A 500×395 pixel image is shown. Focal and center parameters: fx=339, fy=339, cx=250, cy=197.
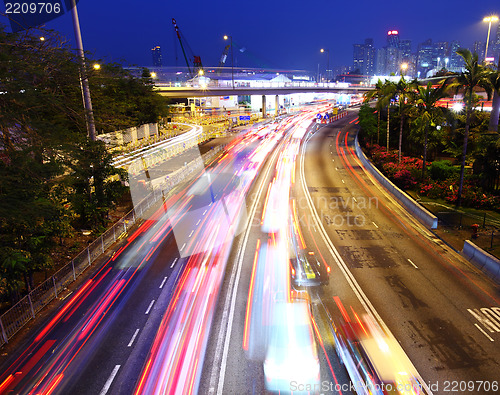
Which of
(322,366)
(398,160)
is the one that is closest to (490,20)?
(398,160)

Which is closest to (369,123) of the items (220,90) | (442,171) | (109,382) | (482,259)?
(442,171)

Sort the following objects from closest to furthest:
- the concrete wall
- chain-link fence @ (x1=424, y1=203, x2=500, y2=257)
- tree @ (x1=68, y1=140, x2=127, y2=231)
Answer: chain-link fence @ (x1=424, y1=203, x2=500, y2=257) → tree @ (x1=68, y1=140, x2=127, y2=231) → the concrete wall

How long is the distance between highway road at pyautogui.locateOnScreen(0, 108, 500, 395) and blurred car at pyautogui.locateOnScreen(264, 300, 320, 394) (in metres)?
0.04

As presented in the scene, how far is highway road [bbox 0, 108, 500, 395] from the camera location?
1015 centimetres

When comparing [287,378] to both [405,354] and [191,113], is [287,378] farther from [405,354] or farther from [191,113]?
[191,113]

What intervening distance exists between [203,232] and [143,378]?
11738 mm

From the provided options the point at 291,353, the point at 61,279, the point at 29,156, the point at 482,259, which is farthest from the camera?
the point at 482,259

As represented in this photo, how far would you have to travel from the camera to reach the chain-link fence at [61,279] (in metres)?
12.2

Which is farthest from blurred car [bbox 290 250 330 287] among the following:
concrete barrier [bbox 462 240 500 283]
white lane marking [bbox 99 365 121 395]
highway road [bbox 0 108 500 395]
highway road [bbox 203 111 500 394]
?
white lane marking [bbox 99 365 121 395]

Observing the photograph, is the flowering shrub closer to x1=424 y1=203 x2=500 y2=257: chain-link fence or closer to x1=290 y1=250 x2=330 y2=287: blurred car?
x1=424 y1=203 x2=500 y2=257: chain-link fence

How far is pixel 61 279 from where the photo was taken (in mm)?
15242

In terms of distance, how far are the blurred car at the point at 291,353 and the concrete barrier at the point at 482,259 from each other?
9243mm

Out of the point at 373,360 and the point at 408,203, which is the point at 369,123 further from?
the point at 373,360

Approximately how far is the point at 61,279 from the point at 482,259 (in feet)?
65.3
